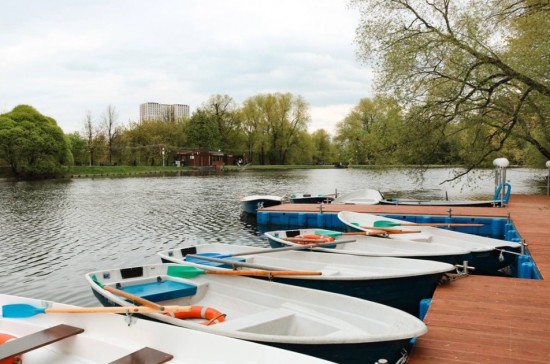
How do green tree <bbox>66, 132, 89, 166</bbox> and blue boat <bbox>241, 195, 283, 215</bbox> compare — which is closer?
blue boat <bbox>241, 195, 283, 215</bbox>

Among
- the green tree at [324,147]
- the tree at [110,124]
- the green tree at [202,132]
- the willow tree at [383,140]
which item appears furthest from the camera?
the green tree at [324,147]

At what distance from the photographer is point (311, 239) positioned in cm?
1104

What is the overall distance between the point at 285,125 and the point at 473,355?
83031 millimetres

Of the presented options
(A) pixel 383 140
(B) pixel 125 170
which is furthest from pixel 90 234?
(B) pixel 125 170

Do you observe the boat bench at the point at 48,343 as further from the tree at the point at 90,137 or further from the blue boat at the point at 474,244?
the tree at the point at 90,137

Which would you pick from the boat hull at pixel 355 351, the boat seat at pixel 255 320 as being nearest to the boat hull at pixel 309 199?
the boat seat at pixel 255 320

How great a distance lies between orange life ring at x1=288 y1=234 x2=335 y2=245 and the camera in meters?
10.8

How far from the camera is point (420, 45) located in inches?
782

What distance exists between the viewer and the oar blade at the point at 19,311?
17.0 feet

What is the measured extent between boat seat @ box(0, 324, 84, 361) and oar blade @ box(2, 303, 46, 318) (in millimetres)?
680

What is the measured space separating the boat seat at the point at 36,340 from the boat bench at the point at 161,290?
2278 millimetres

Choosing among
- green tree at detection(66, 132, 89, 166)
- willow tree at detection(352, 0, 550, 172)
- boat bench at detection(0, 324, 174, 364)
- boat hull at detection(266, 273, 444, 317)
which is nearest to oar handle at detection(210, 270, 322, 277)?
boat hull at detection(266, 273, 444, 317)

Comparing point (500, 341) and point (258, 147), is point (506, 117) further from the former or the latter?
point (258, 147)

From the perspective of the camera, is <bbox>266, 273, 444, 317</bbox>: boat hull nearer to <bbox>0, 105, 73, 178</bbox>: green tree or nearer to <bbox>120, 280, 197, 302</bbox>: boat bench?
<bbox>120, 280, 197, 302</bbox>: boat bench
